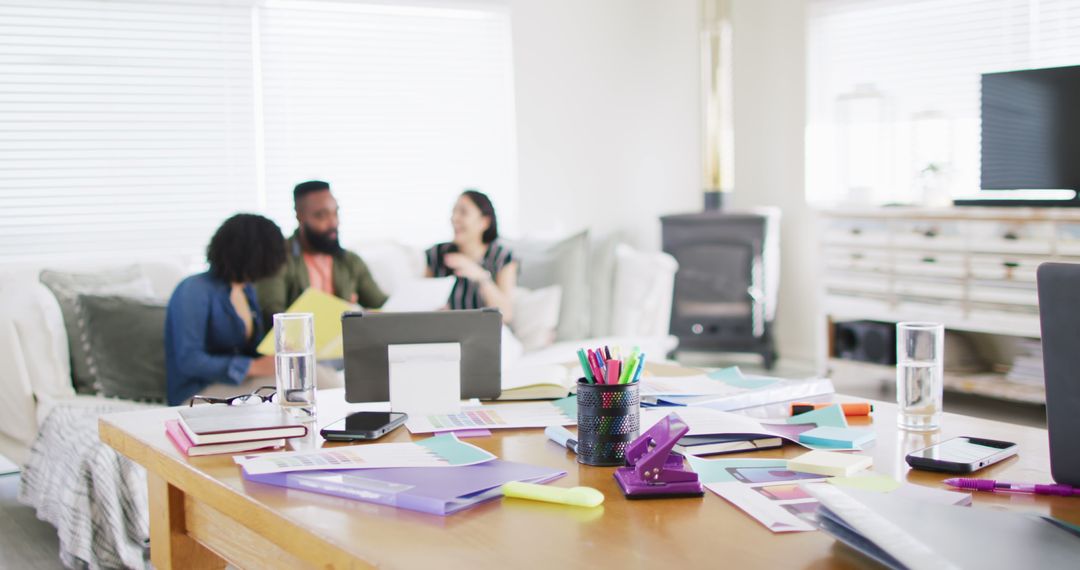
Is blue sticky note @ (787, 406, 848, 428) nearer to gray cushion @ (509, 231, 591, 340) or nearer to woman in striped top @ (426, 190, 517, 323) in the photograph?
woman in striped top @ (426, 190, 517, 323)

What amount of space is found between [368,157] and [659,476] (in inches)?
172

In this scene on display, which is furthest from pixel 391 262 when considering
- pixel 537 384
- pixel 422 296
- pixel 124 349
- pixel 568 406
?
pixel 568 406

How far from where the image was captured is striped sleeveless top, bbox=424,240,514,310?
408 cm

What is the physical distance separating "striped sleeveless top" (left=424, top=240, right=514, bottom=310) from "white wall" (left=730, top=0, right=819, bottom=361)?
2.57 meters

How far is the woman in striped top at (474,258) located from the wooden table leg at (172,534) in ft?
7.62

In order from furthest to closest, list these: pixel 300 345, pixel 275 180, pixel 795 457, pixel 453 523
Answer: pixel 275 180 → pixel 300 345 → pixel 795 457 → pixel 453 523

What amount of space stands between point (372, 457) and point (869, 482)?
0.69 m

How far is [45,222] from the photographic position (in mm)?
4676

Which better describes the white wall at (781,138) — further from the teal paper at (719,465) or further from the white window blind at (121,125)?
the teal paper at (719,465)

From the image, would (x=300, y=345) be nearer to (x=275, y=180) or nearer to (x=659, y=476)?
(x=659, y=476)

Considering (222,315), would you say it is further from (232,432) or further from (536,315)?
(232,432)

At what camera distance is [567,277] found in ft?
14.6

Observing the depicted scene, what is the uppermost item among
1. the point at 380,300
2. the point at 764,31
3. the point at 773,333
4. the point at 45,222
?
the point at 764,31

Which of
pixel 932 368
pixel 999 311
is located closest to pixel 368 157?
pixel 999 311
